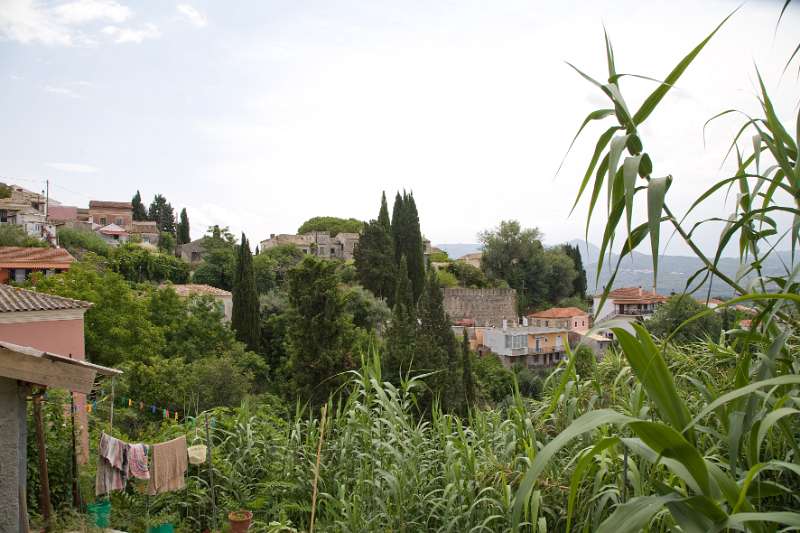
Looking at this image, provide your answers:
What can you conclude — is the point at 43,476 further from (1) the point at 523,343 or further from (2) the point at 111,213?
(2) the point at 111,213

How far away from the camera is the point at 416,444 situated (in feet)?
7.63

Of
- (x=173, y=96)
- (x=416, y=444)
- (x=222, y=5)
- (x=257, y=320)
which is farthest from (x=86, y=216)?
(x=416, y=444)

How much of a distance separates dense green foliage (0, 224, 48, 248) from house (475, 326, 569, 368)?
18.3m

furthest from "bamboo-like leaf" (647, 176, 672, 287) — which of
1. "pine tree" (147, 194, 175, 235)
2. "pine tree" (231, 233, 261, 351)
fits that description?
"pine tree" (147, 194, 175, 235)

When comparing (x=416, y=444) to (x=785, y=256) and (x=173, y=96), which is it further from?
(x=173, y=96)

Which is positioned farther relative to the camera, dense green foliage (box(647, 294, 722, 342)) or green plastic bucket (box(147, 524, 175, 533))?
green plastic bucket (box(147, 524, 175, 533))

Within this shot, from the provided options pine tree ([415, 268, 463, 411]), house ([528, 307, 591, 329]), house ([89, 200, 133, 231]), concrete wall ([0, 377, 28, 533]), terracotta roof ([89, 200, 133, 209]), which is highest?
terracotta roof ([89, 200, 133, 209])

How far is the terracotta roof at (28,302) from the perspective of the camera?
Answer: 26.7 ft

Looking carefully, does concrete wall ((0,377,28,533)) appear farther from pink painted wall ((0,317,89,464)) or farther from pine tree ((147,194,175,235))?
pine tree ((147,194,175,235))

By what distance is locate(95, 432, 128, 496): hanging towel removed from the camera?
344cm

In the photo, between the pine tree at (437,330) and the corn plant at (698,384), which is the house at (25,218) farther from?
the corn plant at (698,384)

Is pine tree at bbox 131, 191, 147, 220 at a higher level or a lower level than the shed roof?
higher

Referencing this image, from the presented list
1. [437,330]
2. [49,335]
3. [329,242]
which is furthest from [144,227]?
[49,335]

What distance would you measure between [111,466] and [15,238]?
22622 mm
